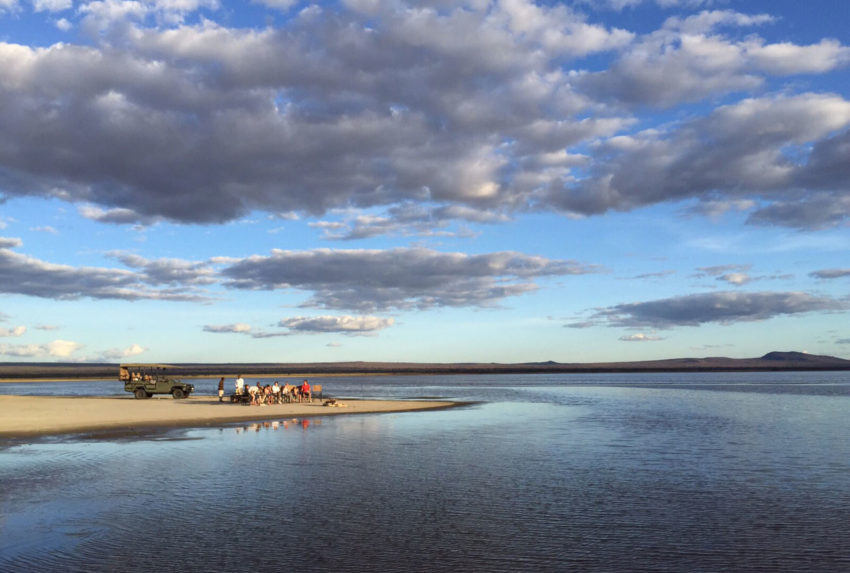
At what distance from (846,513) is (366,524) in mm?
11952

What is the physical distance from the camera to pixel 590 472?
23297mm

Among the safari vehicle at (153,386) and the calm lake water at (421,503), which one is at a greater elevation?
the safari vehicle at (153,386)

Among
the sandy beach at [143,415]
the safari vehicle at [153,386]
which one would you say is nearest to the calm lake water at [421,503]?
the sandy beach at [143,415]

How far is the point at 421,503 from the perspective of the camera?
1809 centimetres

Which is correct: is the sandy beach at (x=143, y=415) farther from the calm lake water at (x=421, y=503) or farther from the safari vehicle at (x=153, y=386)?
the safari vehicle at (x=153, y=386)

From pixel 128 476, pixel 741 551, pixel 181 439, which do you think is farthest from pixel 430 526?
pixel 181 439

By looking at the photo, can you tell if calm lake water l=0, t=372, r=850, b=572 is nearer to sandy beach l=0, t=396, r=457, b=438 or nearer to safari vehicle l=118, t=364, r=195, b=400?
sandy beach l=0, t=396, r=457, b=438

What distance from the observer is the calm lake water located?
43.2 feet

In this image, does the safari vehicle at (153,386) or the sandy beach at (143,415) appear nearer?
the sandy beach at (143,415)

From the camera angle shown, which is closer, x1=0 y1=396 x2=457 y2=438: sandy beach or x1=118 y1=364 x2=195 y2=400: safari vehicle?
x1=0 y1=396 x2=457 y2=438: sandy beach

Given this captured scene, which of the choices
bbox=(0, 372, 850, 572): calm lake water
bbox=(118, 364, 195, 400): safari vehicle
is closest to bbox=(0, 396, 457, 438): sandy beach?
bbox=(0, 372, 850, 572): calm lake water

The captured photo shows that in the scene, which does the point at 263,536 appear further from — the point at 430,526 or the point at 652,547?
the point at 652,547

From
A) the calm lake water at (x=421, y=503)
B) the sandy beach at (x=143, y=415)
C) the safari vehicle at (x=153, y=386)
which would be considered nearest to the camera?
the calm lake water at (x=421, y=503)

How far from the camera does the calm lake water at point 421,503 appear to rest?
13156 millimetres
